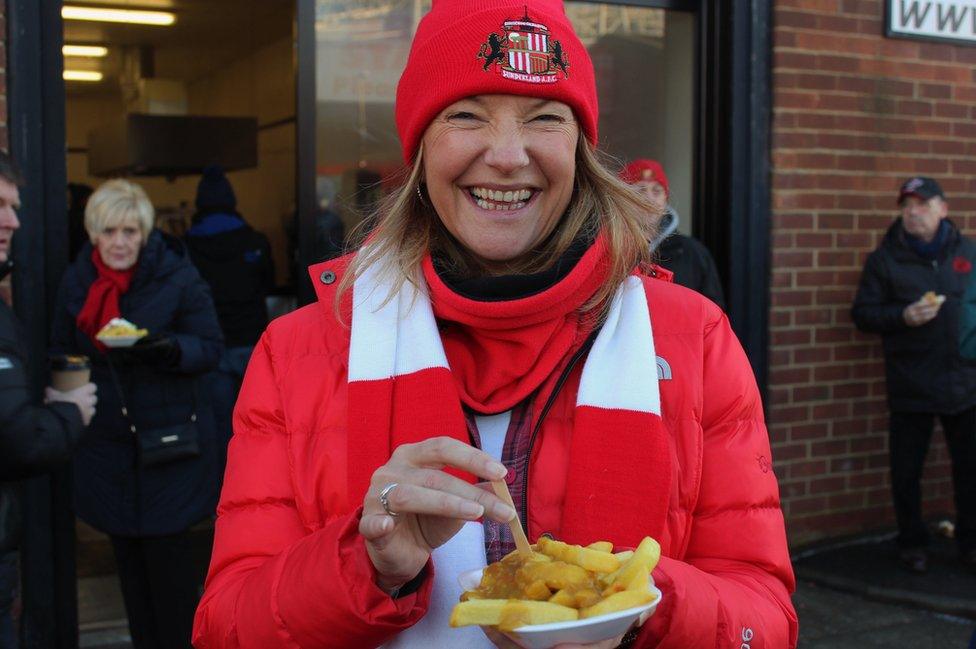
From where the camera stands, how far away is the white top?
5.46ft

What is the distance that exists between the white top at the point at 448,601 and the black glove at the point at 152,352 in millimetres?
2848

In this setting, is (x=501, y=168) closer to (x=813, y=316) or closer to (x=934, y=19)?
(x=813, y=316)

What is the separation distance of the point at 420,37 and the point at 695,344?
73 centimetres

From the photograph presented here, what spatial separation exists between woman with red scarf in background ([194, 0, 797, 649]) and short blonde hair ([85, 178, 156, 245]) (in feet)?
9.63

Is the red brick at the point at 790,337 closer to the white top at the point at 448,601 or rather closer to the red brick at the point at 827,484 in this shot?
the red brick at the point at 827,484

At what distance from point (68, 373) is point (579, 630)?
286 cm

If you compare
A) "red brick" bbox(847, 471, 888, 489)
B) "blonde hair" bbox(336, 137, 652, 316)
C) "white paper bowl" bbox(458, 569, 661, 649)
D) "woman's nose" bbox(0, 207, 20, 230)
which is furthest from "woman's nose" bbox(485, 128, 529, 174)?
"red brick" bbox(847, 471, 888, 489)

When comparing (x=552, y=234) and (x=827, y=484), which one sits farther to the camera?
(x=827, y=484)

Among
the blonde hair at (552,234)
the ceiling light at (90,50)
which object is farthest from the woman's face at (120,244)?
the ceiling light at (90,50)

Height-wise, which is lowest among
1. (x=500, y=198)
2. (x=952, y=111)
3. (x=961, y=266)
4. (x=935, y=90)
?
(x=961, y=266)

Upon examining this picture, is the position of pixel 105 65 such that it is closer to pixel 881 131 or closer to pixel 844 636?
pixel 881 131

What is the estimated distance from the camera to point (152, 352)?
14.1ft

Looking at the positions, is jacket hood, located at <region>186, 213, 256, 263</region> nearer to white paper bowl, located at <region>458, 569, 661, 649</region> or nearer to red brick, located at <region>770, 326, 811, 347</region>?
red brick, located at <region>770, 326, 811, 347</region>

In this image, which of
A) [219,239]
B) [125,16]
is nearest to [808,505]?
[219,239]
